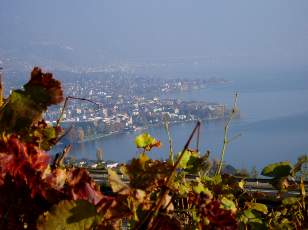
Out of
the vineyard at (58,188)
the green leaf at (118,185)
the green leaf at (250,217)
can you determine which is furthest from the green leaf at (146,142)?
the green leaf at (118,185)

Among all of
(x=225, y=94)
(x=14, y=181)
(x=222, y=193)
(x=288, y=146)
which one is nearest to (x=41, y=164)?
(x=14, y=181)

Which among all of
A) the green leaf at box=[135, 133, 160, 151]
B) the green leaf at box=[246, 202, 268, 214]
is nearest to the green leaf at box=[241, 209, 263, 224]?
the green leaf at box=[246, 202, 268, 214]

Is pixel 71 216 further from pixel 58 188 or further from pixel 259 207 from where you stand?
pixel 259 207

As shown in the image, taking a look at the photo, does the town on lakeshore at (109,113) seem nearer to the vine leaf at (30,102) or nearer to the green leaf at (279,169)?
the vine leaf at (30,102)

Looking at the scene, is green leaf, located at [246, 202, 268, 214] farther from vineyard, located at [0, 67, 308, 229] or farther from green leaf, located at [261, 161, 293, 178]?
vineyard, located at [0, 67, 308, 229]

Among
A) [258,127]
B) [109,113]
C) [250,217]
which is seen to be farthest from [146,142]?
[258,127]

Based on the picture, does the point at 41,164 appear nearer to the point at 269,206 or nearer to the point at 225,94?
the point at 269,206
